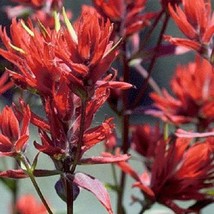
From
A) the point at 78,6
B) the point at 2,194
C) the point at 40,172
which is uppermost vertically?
the point at 40,172

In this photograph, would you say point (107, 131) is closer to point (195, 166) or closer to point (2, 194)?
point (195, 166)

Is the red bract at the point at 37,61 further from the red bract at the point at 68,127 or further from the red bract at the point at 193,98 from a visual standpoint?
the red bract at the point at 193,98

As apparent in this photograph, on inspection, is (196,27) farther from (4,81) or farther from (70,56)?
(4,81)

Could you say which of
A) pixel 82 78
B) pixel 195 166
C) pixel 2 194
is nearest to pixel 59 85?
pixel 82 78

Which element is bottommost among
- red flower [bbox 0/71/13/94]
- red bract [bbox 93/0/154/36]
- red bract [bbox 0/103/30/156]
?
red flower [bbox 0/71/13/94]

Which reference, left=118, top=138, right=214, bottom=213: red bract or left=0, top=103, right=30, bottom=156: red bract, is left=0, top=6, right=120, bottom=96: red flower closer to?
left=0, top=103, right=30, bottom=156: red bract

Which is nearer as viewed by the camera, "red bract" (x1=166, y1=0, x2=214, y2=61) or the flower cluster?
the flower cluster

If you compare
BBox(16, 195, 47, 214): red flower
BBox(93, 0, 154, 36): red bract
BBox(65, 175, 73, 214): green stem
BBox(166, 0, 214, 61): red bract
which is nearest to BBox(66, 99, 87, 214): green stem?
BBox(65, 175, 73, 214): green stem
